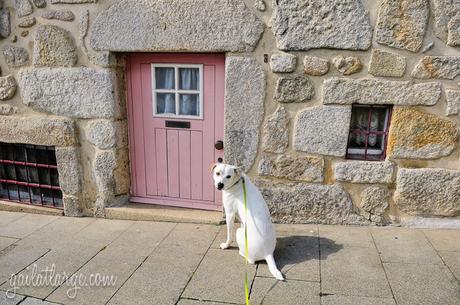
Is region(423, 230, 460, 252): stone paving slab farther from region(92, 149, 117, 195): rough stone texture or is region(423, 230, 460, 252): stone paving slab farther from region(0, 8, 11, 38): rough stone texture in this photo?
region(0, 8, 11, 38): rough stone texture

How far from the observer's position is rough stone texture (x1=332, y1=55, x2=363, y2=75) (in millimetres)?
3049

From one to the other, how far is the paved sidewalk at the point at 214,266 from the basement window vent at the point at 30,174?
0.59 m

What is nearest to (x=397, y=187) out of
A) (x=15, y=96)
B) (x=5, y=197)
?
(x=15, y=96)

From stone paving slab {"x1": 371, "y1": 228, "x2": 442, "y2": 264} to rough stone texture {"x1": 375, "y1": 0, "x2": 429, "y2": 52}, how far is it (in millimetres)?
1709

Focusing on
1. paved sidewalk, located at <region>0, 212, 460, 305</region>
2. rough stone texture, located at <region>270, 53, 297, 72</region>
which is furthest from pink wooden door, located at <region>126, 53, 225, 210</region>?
rough stone texture, located at <region>270, 53, 297, 72</region>

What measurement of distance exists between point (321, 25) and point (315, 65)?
1.14 ft

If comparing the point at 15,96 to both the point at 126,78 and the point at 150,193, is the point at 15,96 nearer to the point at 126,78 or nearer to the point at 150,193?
the point at 126,78

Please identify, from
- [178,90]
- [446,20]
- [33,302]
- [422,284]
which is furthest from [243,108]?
[33,302]

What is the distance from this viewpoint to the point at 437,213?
3256 millimetres

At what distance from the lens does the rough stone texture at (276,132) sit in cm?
325

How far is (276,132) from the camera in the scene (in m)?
3.29

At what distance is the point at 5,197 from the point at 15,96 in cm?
137

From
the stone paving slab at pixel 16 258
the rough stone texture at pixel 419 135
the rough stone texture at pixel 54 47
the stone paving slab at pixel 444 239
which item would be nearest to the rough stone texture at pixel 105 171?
the stone paving slab at pixel 16 258

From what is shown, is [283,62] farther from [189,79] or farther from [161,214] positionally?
[161,214]
